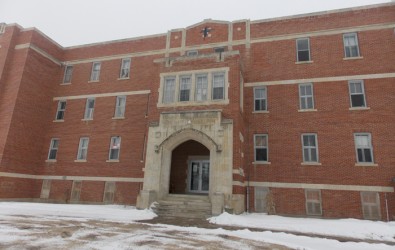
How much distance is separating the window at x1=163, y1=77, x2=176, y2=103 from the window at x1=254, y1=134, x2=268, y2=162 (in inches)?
265

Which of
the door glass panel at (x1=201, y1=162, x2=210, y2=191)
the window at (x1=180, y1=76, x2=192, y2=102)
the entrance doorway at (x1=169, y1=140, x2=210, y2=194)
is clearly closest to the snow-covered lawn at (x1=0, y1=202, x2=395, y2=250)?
the door glass panel at (x1=201, y1=162, x2=210, y2=191)

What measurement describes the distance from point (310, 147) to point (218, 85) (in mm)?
7526

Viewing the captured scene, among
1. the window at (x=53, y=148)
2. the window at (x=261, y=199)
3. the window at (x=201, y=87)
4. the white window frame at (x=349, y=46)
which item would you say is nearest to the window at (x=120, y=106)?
the window at (x=53, y=148)

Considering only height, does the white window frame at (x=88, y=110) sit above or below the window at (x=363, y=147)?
above

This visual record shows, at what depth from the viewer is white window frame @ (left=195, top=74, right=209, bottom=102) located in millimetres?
18219

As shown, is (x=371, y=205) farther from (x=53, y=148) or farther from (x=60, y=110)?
(x=60, y=110)

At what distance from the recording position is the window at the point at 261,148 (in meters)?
18.9

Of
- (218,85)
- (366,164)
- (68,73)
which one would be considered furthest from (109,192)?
(366,164)

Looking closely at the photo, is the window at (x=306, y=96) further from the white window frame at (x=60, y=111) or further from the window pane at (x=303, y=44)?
the white window frame at (x=60, y=111)

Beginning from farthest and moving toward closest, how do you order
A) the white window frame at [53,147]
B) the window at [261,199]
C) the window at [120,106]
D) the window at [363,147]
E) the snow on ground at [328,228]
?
the white window frame at [53,147] < the window at [120,106] < the window at [261,199] < the window at [363,147] < the snow on ground at [328,228]

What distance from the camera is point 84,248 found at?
727 centimetres

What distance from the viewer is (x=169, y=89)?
19047mm

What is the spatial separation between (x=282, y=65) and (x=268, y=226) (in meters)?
12.4

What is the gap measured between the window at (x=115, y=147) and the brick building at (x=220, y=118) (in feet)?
0.29
